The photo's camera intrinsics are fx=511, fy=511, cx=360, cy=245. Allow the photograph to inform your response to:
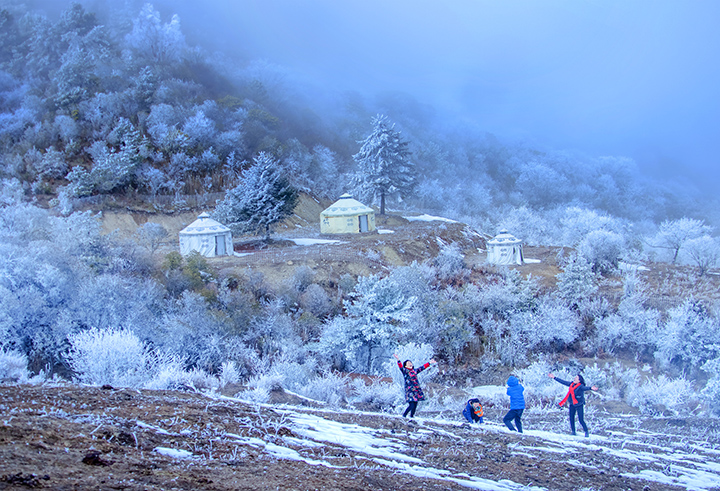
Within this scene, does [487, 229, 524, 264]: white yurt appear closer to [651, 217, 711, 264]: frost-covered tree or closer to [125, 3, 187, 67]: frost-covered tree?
[651, 217, 711, 264]: frost-covered tree

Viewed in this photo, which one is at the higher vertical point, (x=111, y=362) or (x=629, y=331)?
(x=111, y=362)

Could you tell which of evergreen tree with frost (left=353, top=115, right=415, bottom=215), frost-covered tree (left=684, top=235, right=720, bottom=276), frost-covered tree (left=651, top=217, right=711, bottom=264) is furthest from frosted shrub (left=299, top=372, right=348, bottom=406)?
frost-covered tree (left=651, top=217, right=711, bottom=264)

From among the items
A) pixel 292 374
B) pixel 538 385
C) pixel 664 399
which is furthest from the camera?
pixel 538 385

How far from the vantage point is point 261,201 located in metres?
28.1

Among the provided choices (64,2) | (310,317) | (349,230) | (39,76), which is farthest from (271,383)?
(64,2)

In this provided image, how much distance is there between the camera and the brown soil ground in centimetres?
343

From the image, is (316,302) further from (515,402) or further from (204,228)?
(515,402)

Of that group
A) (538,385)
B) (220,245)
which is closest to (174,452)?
(538,385)

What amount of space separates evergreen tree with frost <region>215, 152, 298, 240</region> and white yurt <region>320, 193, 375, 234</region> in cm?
394

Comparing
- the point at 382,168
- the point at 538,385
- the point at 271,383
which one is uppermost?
the point at 382,168

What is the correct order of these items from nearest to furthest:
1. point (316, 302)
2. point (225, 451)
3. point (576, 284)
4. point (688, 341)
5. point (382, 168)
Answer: point (225, 451) < point (688, 341) < point (316, 302) < point (576, 284) < point (382, 168)

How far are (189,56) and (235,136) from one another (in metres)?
20.7

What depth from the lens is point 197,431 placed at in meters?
4.84

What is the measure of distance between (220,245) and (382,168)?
1592 cm
